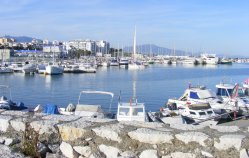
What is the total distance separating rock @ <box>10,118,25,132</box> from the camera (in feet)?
20.7

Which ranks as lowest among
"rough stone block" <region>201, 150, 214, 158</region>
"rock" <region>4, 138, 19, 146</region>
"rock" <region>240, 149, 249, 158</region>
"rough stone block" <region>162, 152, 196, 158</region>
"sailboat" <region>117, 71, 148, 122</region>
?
"sailboat" <region>117, 71, 148, 122</region>

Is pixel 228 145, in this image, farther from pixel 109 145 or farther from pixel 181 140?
pixel 109 145

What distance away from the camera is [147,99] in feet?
165

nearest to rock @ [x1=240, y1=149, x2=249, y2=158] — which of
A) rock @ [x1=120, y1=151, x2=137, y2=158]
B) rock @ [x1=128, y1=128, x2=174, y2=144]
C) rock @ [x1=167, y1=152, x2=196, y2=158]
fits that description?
rock @ [x1=167, y1=152, x2=196, y2=158]

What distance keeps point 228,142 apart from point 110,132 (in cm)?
157

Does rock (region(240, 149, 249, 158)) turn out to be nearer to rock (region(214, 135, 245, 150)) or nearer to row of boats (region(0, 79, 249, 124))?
rock (region(214, 135, 245, 150))

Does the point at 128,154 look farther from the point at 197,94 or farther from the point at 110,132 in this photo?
the point at 197,94

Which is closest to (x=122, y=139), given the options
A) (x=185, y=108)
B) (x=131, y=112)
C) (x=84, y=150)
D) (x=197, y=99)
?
(x=84, y=150)

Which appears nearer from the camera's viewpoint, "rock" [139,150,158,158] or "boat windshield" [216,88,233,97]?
"rock" [139,150,158,158]

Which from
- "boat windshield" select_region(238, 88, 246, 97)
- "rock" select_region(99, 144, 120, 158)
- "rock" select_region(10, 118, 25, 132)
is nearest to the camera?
"rock" select_region(99, 144, 120, 158)

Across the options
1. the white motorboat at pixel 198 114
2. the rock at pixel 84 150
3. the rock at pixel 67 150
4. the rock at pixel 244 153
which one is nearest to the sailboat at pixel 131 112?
the white motorboat at pixel 198 114

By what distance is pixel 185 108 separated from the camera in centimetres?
2795

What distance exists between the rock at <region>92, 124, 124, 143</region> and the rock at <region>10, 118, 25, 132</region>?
127 cm

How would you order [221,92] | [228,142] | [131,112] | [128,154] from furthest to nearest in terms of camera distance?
[221,92] < [131,112] < [128,154] < [228,142]
